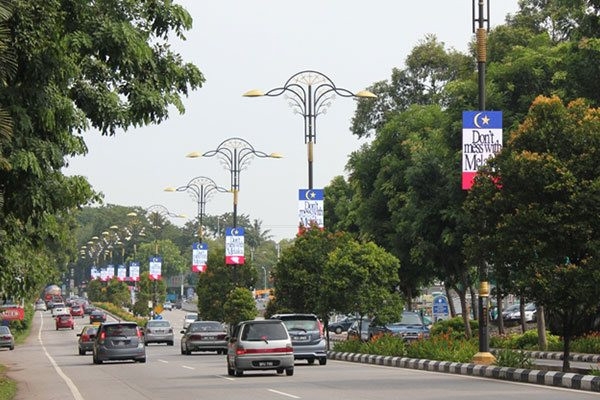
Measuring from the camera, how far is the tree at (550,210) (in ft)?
83.6

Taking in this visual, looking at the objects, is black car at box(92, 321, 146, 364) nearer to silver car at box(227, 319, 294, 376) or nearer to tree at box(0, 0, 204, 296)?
silver car at box(227, 319, 294, 376)

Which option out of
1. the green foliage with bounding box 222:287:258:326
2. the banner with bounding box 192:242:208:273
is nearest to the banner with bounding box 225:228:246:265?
the green foliage with bounding box 222:287:258:326

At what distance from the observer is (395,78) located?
266 feet

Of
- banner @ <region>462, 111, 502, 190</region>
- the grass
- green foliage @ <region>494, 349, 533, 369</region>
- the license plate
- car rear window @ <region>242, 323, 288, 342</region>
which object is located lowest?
the grass

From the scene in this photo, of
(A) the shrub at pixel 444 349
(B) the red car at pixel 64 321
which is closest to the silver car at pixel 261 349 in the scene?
(A) the shrub at pixel 444 349

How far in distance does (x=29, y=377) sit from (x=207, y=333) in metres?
16.8

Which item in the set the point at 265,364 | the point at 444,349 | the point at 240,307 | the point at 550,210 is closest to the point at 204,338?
the point at 240,307

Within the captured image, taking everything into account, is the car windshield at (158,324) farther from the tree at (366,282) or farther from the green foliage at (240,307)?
the tree at (366,282)

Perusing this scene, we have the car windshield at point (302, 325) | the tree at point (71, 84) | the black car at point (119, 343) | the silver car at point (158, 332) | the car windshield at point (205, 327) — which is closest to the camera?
the tree at point (71, 84)

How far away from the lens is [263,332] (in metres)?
32.1

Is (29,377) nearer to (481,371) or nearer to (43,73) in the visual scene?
(481,371)

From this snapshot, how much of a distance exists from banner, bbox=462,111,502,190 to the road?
16.5 ft

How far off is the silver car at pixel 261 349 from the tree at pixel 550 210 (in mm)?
6762

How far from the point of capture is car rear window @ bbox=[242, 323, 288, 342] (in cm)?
3186
